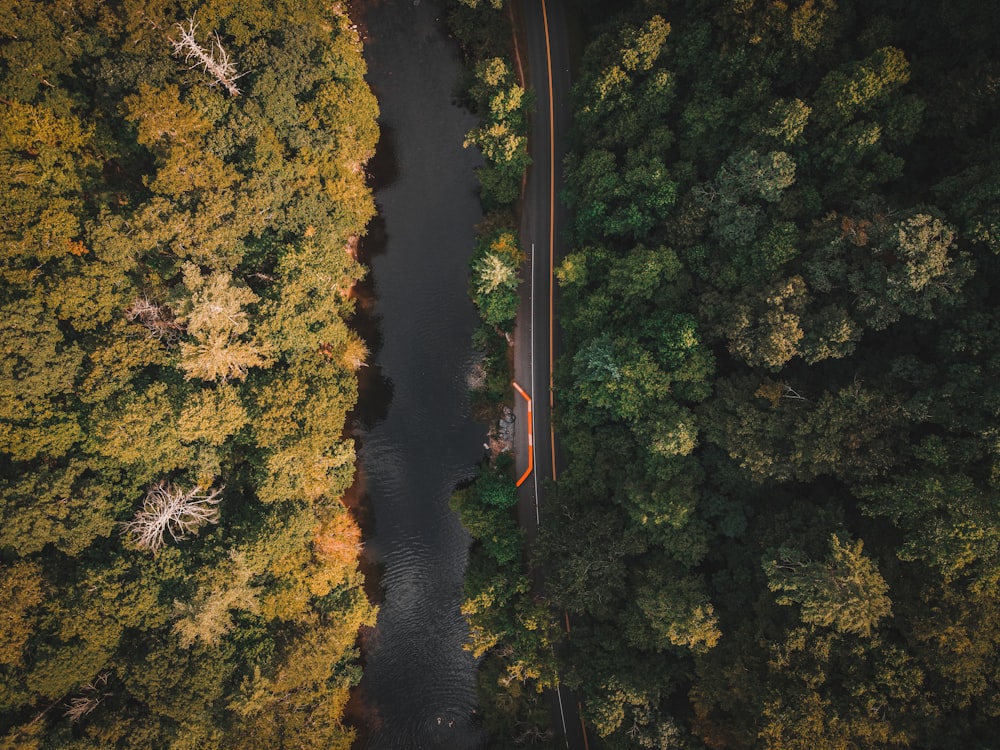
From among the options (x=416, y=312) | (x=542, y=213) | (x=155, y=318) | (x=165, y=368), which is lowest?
(x=165, y=368)

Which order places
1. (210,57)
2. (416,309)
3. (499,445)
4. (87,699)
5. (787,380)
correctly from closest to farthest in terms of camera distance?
1. (787,380)
2. (87,699)
3. (210,57)
4. (499,445)
5. (416,309)

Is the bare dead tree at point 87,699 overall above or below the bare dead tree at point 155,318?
below

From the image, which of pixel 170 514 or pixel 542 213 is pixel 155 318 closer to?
pixel 170 514

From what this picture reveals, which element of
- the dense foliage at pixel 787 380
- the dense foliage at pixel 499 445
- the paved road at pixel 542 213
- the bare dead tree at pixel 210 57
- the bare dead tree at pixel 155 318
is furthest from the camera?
the paved road at pixel 542 213

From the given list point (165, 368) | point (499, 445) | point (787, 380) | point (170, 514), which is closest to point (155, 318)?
point (165, 368)

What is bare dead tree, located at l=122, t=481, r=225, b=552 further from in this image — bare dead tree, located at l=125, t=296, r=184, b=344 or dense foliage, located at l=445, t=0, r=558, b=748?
dense foliage, located at l=445, t=0, r=558, b=748

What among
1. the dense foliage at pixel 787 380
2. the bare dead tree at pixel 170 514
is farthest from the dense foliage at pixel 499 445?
the bare dead tree at pixel 170 514

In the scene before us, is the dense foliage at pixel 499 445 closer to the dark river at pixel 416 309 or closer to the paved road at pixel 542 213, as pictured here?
the paved road at pixel 542 213
